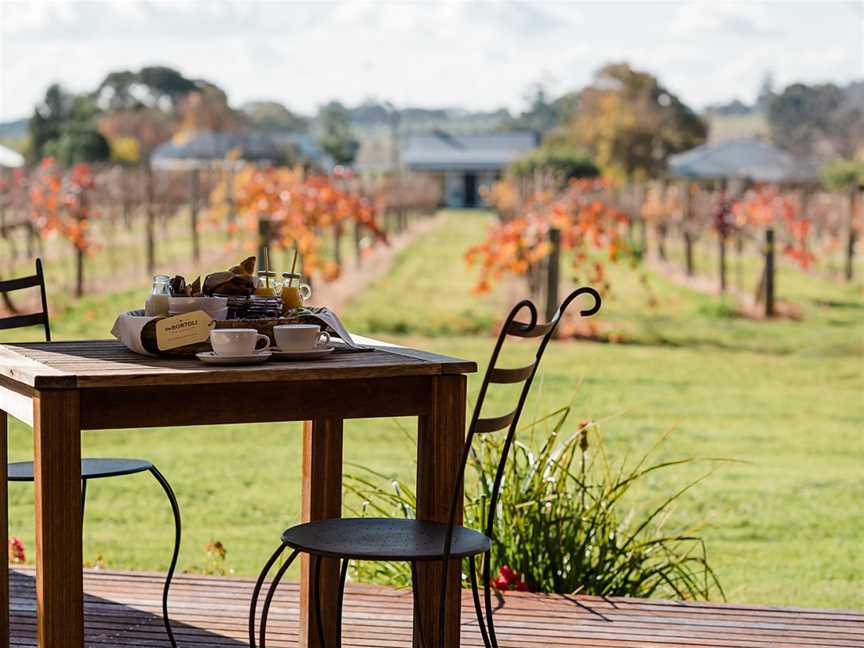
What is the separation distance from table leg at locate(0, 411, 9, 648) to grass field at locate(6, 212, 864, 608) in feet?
A: 4.60

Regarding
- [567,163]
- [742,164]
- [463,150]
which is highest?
[463,150]

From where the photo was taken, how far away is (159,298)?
9.92ft

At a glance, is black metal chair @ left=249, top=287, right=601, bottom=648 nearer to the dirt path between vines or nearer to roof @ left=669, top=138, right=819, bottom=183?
the dirt path between vines

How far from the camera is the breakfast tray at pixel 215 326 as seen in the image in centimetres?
295

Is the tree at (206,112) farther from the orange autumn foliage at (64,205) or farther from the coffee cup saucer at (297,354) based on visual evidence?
the coffee cup saucer at (297,354)

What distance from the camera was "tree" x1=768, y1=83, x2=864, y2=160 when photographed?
6456 cm

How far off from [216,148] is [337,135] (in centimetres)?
1871

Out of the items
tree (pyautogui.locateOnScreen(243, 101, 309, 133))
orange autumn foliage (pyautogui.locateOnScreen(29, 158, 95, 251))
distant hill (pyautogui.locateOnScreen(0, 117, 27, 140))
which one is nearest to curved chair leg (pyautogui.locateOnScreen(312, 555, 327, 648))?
orange autumn foliage (pyautogui.locateOnScreen(29, 158, 95, 251))

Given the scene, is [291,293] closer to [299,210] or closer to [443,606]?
[443,606]

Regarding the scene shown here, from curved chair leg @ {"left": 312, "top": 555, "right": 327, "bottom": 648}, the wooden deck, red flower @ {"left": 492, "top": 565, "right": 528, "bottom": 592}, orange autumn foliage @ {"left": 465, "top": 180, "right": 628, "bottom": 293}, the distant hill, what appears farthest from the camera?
the distant hill

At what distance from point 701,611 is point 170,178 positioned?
22.6 meters

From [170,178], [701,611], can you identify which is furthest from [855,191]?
[701,611]

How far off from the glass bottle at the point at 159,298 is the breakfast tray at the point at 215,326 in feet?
0.10

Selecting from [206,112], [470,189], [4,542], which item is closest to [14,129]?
[206,112]
